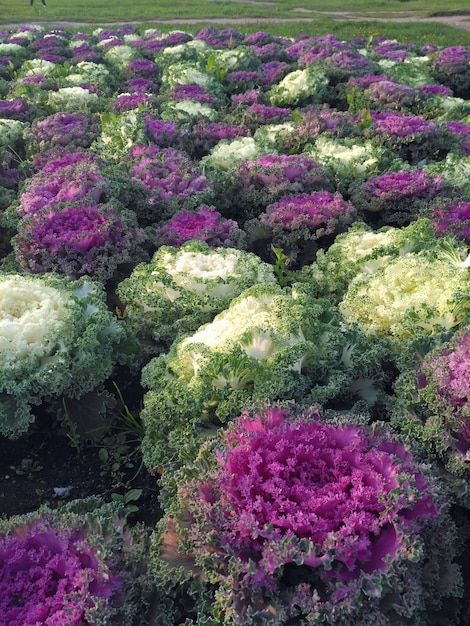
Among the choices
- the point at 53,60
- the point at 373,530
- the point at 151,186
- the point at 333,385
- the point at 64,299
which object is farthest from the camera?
the point at 53,60

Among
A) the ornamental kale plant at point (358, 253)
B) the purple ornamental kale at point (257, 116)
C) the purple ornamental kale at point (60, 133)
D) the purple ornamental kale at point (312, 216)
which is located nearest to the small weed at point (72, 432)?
the ornamental kale plant at point (358, 253)

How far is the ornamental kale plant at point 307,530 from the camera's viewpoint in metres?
1.94

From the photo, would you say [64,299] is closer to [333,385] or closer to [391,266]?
[333,385]

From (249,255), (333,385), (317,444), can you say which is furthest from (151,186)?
(317,444)

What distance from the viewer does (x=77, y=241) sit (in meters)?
4.20

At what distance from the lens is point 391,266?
364 cm

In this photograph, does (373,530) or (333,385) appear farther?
(333,385)

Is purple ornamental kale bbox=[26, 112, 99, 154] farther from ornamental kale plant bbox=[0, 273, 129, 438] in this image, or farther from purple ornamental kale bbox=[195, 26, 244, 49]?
purple ornamental kale bbox=[195, 26, 244, 49]

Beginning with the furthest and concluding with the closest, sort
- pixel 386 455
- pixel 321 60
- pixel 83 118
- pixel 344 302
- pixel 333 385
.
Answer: pixel 321 60 → pixel 83 118 → pixel 344 302 → pixel 333 385 → pixel 386 455

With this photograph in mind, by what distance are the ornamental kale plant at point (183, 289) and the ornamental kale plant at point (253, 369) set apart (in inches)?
16.0

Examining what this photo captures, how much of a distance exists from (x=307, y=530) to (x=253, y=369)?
0.90 m

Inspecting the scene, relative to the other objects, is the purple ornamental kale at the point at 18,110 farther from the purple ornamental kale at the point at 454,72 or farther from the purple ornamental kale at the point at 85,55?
the purple ornamental kale at the point at 454,72

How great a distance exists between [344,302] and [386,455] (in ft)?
5.15

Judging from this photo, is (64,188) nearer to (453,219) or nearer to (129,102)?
(453,219)
